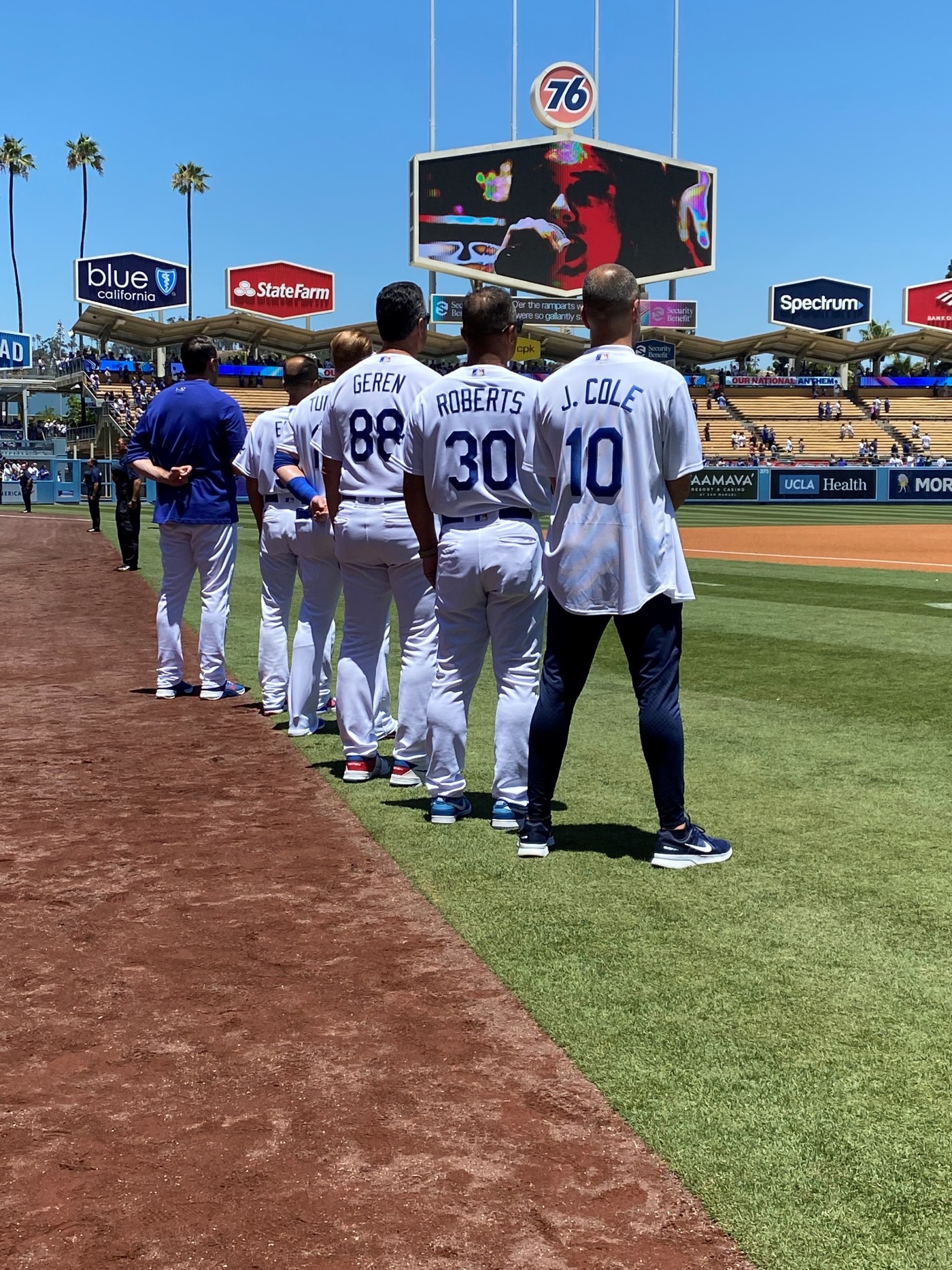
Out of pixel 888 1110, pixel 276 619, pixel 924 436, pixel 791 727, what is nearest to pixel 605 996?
pixel 888 1110

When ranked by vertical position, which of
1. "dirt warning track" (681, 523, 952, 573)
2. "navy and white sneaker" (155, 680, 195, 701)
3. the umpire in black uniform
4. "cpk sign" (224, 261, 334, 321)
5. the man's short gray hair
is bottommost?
"navy and white sneaker" (155, 680, 195, 701)

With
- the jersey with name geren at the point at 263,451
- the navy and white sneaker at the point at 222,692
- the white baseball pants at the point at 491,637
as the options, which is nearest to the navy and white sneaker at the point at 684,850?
the white baseball pants at the point at 491,637

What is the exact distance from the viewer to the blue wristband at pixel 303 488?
6820mm

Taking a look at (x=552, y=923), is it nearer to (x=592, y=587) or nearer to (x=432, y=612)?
(x=592, y=587)

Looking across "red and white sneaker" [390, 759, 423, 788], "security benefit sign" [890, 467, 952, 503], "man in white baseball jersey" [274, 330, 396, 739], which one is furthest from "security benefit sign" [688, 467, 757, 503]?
"red and white sneaker" [390, 759, 423, 788]

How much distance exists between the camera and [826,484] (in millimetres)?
46531

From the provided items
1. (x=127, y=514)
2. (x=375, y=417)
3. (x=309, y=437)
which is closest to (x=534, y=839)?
(x=375, y=417)

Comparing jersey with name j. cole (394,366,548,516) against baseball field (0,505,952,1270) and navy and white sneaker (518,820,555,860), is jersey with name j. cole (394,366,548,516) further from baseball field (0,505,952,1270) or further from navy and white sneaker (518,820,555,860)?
baseball field (0,505,952,1270)

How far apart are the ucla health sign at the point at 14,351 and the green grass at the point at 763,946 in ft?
219

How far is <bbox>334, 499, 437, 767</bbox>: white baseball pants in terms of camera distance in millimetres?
5699

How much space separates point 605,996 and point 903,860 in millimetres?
1657

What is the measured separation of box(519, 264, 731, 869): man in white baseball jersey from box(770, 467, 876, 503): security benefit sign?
42.8m

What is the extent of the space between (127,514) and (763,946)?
1594 centimetres

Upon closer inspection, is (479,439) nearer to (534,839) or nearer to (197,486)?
(534,839)
